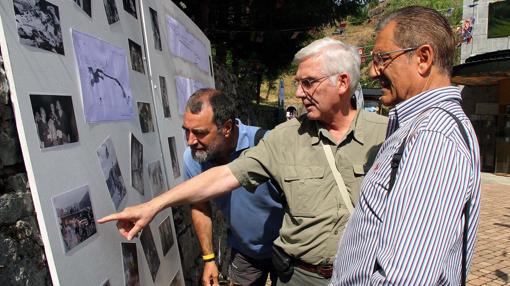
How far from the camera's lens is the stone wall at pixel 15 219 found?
1346 millimetres

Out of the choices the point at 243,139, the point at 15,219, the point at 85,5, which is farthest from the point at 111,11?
the point at 243,139

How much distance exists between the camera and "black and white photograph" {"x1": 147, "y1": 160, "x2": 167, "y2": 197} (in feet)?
7.56

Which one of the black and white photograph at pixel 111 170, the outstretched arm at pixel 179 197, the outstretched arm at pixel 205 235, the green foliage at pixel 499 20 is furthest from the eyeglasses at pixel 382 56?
the green foliage at pixel 499 20

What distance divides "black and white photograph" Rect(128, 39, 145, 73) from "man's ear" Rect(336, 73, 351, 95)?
98cm

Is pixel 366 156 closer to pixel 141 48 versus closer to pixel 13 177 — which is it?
pixel 141 48

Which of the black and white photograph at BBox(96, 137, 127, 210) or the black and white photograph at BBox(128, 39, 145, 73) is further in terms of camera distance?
the black and white photograph at BBox(128, 39, 145, 73)

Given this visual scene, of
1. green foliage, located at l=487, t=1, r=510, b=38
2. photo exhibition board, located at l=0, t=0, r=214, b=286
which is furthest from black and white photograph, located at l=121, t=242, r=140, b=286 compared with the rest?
green foliage, located at l=487, t=1, r=510, b=38

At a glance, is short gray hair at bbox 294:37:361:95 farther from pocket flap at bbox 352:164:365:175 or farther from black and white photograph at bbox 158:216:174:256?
black and white photograph at bbox 158:216:174:256

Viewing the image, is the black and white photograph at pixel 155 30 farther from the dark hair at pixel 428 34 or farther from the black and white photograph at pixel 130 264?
the dark hair at pixel 428 34

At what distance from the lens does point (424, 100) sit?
4.77 ft

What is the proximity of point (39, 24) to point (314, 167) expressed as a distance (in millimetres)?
1297

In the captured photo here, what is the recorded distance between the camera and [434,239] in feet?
4.00

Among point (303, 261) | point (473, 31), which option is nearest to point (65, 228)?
point (303, 261)

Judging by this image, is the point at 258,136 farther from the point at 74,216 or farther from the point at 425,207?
the point at 425,207
